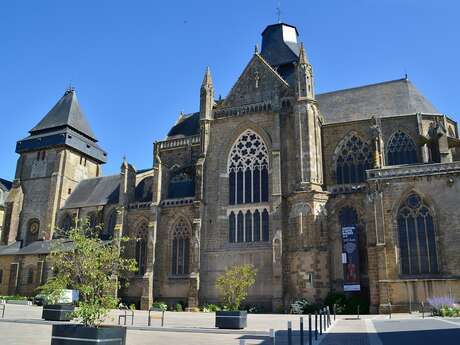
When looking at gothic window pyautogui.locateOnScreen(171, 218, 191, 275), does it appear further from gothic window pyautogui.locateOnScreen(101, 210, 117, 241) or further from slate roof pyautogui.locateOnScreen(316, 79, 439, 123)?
slate roof pyautogui.locateOnScreen(316, 79, 439, 123)

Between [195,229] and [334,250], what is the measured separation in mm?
10230

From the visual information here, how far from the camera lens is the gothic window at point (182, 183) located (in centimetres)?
3838

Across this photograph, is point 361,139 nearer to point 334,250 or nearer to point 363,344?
point 334,250

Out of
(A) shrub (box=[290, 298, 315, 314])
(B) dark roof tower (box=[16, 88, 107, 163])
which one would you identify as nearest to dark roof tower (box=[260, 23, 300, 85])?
(A) shrub (box=[290, 298, 315, 314])

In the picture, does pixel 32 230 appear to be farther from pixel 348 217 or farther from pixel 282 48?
pixel 348 217

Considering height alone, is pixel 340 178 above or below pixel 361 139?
below

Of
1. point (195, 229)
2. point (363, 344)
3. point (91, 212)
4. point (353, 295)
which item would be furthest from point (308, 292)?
point (91, 212)

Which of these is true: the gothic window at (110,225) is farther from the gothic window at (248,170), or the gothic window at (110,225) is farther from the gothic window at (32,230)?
the gothic window at (248,170)

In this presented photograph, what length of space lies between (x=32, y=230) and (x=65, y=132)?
11079 mm

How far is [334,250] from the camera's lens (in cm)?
3142

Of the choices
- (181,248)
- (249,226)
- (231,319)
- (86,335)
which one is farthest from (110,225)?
(86,335)

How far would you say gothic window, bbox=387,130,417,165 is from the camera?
1372 inches

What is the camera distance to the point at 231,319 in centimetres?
1852

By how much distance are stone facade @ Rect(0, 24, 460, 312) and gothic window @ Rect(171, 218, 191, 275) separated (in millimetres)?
88
